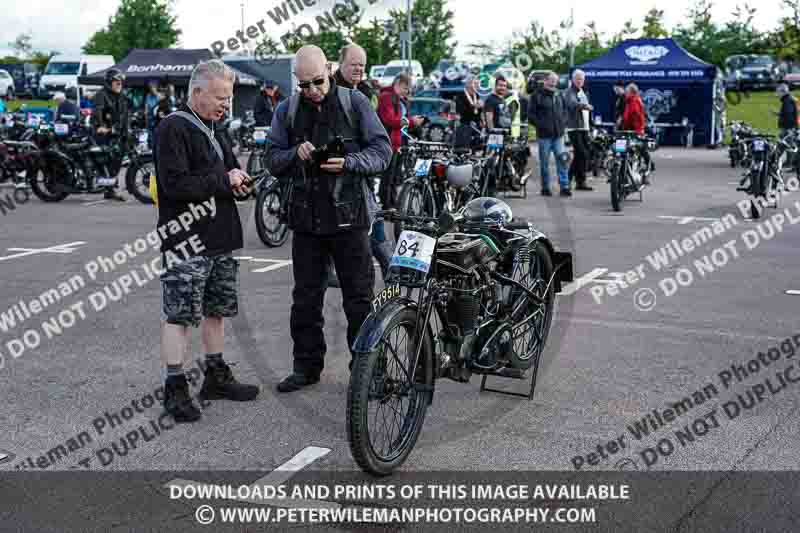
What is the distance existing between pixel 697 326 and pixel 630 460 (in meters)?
2.88

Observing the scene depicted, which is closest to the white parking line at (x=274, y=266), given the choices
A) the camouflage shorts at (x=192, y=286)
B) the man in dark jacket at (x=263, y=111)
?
the camouflage shorts at (x=192, y=286)

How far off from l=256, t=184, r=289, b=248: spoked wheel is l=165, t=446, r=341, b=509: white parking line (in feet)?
20.6

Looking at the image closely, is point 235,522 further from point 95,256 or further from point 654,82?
point 654,82

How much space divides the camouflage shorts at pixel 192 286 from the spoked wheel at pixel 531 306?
5.19 ft

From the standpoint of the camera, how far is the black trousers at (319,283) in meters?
5.66

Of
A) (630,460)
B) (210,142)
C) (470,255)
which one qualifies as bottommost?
(630,460)

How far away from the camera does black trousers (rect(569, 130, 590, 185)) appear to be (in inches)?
688

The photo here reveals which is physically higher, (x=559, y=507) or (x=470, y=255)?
(x=470, y=255)

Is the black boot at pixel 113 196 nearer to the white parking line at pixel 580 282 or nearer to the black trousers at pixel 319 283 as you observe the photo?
the white parking line at pixel 580 282

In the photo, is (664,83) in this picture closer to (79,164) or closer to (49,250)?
(79,164)

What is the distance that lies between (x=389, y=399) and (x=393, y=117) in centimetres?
701

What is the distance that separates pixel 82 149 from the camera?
51.4 feet

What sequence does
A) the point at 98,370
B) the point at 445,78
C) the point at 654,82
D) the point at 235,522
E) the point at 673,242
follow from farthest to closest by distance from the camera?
the point at 445,78, the point at 654,82, the point at 673,242, the point at 98,370, the point at 235,522

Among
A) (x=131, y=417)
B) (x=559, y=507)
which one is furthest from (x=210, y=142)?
(x=559, y=507)
